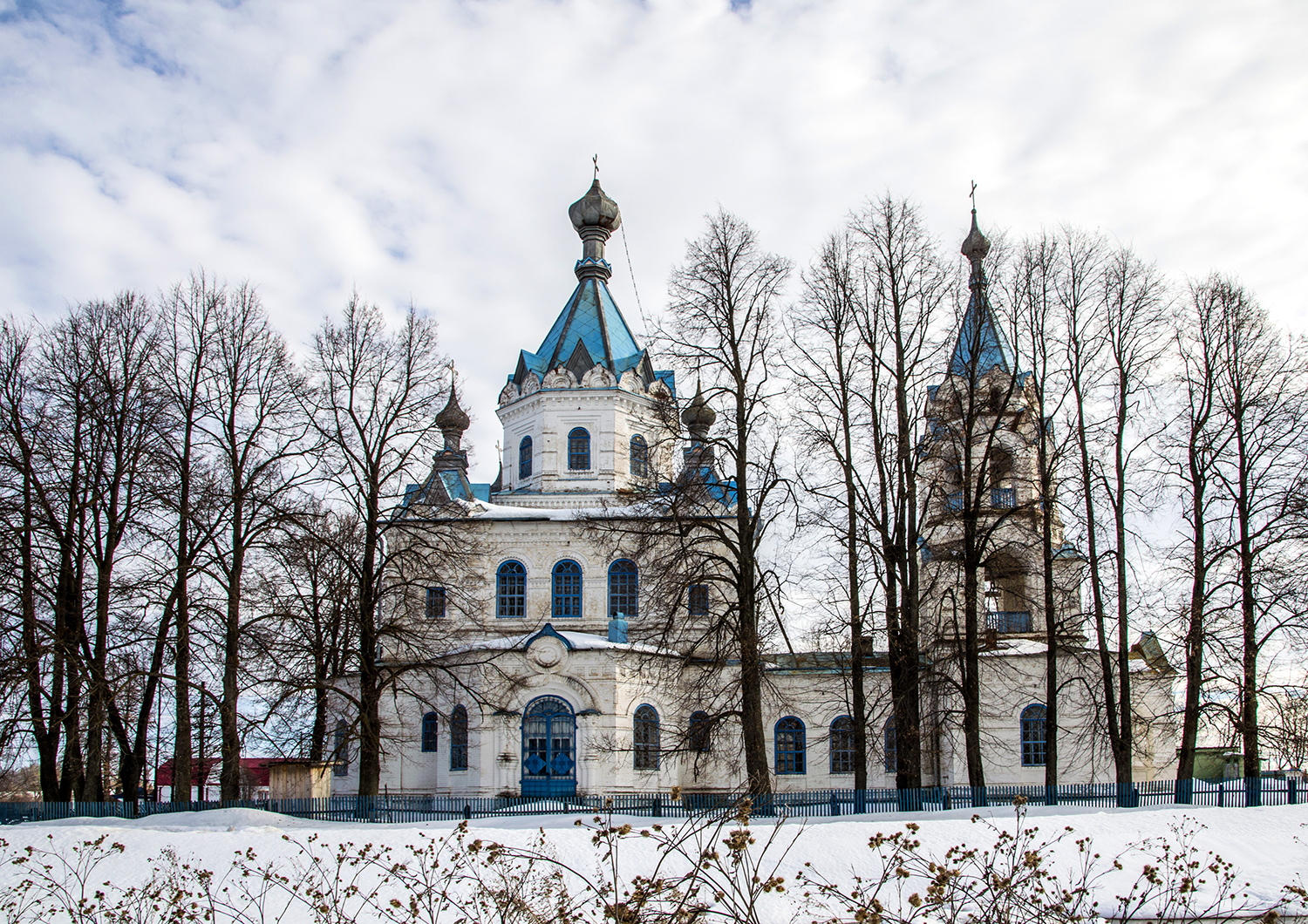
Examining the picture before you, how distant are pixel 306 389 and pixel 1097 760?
59.5 feet

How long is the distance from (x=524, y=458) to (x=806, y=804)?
49.6 feet

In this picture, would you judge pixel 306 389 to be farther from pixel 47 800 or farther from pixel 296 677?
pixel 47 800

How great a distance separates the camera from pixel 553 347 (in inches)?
1172

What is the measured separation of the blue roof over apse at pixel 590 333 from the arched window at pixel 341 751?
433 inches

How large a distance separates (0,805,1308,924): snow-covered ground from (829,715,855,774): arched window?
1021 cm

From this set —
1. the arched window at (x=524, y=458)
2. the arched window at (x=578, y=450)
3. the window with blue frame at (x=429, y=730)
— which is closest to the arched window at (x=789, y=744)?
the window with blue frame at (x=429, y=730)

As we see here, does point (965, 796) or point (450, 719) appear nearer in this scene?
point (965, 796)

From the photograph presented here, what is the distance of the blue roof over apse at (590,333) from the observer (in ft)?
96.1

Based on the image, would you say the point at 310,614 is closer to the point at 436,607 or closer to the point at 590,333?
the point at 436,607

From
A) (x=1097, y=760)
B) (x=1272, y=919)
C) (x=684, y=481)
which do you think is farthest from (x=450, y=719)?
(x=1272, y=919)

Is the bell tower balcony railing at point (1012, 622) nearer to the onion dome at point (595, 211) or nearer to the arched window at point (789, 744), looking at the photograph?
the arched window at point (789, 744)

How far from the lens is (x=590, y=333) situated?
97.6 ft

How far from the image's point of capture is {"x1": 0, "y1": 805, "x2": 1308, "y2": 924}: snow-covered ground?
38.9 feet

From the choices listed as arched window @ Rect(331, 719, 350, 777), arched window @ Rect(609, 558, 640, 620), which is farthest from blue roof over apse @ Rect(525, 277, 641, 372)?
arched window @ Rect(331, 719, 350, 777)
